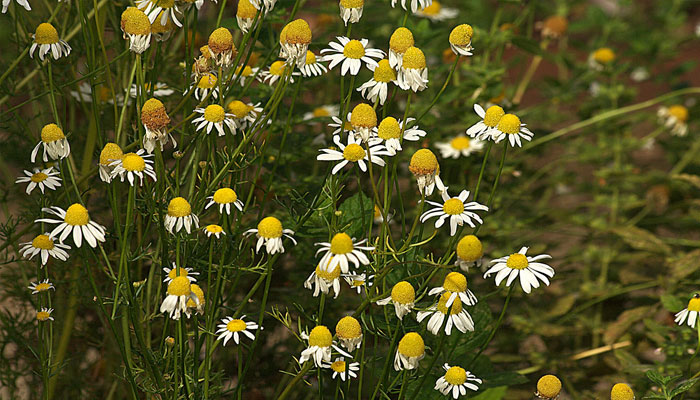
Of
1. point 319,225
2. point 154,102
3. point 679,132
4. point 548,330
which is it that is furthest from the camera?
point 679,132

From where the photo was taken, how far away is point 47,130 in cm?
93

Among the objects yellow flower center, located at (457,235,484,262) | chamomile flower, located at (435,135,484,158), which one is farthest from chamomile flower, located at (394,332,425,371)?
chamomile flower, located at (435,135,484,158)

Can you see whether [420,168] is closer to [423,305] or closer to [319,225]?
[423,305]

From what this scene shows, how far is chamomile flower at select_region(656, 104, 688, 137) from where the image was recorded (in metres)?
1.94

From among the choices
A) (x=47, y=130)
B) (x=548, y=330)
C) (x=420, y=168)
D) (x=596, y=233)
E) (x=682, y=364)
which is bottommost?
(x=47, y=130)

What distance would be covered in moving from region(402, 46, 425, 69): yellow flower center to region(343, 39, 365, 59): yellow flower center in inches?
3.1

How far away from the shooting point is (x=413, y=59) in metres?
0.89

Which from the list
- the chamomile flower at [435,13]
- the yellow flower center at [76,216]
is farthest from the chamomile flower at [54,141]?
the chamomile flower at [435,13]

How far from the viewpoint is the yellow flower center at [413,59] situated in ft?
2.92

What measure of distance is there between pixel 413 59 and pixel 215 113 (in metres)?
0.24

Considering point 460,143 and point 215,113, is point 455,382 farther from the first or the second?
point 460,143

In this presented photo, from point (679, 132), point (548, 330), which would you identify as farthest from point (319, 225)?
point (679, 132)

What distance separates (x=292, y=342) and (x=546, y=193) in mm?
884

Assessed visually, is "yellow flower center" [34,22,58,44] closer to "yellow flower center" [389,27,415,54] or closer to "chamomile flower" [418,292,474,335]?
"yellow flower center" [389,27,415,54]
